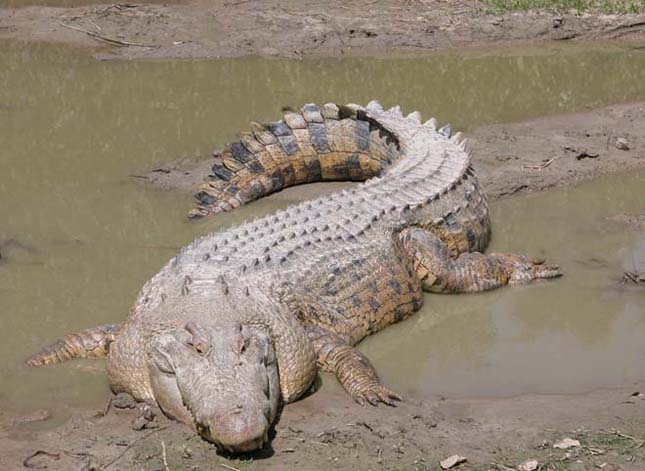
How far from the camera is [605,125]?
10.1m

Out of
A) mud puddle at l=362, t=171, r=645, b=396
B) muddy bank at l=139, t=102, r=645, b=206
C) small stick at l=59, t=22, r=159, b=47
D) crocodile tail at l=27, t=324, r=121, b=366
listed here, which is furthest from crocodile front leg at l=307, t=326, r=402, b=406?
small stick at l=59, t=22, r=159, b=47

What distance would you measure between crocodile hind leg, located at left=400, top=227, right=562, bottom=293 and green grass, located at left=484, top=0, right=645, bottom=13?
666cm

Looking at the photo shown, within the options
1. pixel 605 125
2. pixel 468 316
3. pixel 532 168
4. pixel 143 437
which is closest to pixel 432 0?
pixel 605 125

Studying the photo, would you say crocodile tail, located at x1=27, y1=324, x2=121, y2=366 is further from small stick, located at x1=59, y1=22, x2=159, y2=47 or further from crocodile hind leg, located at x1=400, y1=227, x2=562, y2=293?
small stick, located at x1=59, y1=22, x2=159, y2=47

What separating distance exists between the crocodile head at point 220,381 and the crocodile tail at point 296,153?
3029 millimetres

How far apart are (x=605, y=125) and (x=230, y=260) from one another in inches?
207

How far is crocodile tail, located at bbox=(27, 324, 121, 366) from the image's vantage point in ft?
19.5

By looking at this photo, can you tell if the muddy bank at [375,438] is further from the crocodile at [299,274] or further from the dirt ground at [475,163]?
the crocodile at [299,274]

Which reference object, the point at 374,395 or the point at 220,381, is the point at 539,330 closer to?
the point at 374,395

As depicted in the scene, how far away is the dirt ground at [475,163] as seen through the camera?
4887 millimetres

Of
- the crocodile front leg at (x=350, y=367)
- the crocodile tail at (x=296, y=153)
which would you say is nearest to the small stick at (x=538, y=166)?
the crocodile tail at (x=296, y=153)

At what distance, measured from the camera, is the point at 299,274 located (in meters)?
6.03

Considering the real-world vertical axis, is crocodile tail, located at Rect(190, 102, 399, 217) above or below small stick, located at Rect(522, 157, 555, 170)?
above

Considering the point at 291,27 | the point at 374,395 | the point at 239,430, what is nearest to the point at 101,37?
the point at 291,27
